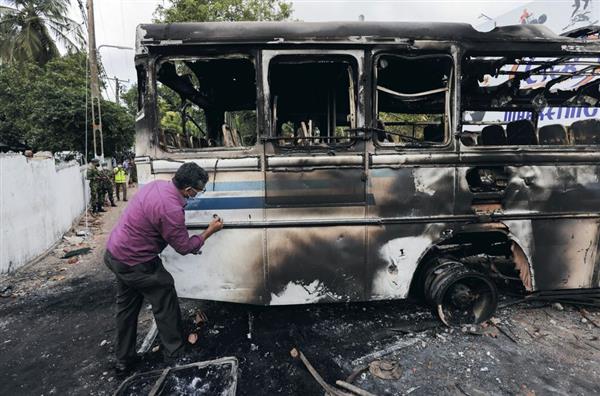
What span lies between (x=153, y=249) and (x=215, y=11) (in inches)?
544

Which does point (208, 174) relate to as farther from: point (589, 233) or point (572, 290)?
point (572, 290)

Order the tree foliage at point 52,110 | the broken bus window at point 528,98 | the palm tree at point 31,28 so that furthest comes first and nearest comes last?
the palm tree at point 31,28
the tree foliage at point 52,110
the broken bus window at point 528,98

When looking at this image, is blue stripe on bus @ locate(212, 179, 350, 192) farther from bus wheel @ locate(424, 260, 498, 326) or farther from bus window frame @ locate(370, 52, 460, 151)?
bus wheel @ locate(424, 260, 498, 326)

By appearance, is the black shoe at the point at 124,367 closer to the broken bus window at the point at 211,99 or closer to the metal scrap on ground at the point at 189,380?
the metal scrap on ground at the point at 189,380

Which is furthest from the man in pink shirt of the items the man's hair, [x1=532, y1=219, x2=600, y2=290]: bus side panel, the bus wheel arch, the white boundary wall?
the white boundary wall

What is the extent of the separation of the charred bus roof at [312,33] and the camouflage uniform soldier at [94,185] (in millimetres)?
8983

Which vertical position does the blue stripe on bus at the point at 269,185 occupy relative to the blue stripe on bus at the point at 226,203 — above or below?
above

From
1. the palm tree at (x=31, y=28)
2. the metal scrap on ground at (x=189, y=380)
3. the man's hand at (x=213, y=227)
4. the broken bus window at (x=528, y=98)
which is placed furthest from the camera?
the palm tree at (x=31, y=28)

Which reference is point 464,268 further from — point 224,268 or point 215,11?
point 215,11

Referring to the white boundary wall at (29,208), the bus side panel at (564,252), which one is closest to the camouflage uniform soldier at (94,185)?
the white boundary wall at (29,208)

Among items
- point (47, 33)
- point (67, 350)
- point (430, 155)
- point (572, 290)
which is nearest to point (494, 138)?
point (430, 155)

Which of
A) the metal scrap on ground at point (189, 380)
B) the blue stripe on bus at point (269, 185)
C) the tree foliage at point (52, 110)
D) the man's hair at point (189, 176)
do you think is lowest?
the metal scrap on ground at point (189, 380)

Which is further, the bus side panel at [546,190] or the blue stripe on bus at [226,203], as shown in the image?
the bus side panel at [546,190]

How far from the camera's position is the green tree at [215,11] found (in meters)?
14.0
